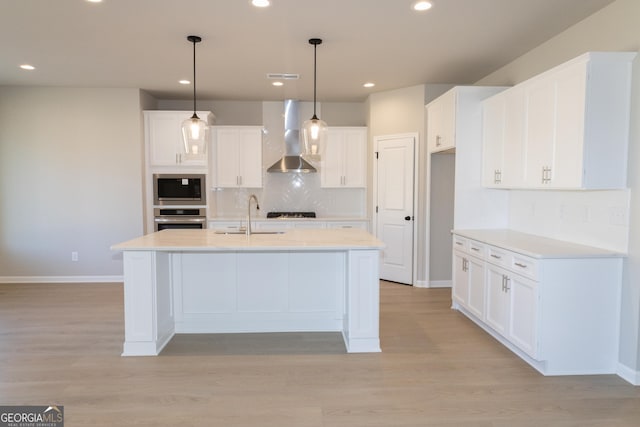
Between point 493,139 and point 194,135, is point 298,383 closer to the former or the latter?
point 194,135

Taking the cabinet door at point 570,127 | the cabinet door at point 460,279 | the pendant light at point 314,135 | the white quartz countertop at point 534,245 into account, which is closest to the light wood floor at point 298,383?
the cabinet door at point 460,279

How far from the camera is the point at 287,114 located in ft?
21.1

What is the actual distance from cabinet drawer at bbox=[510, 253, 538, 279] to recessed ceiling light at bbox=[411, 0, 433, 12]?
2.00 m

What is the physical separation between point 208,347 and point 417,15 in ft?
10.5

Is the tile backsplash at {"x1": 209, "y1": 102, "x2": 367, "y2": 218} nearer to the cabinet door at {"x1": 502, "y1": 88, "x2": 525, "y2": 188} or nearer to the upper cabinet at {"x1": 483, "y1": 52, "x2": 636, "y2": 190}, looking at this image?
the cabinet door at {"x1": 502, "y1": 88, "x2": 525, "y2": 188}

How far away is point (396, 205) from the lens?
18.8ft

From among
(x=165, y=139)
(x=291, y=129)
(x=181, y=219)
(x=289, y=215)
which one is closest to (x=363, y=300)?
(x=289, y=215)

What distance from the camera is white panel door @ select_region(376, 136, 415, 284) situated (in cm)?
559

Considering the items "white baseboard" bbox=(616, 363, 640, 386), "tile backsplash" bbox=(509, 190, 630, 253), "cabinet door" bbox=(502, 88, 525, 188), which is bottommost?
"white baseboard" bbox=(616, 363, 640, 386)

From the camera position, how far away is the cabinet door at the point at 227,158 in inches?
241

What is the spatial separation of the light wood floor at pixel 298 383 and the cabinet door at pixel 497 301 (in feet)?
0.63

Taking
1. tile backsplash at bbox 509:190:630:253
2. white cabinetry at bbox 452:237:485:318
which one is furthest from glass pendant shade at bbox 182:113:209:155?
tile backsplash at bbox 509:190:630:253

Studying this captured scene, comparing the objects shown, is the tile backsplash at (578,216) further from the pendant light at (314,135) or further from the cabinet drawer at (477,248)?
the pendant light at (314,135)
